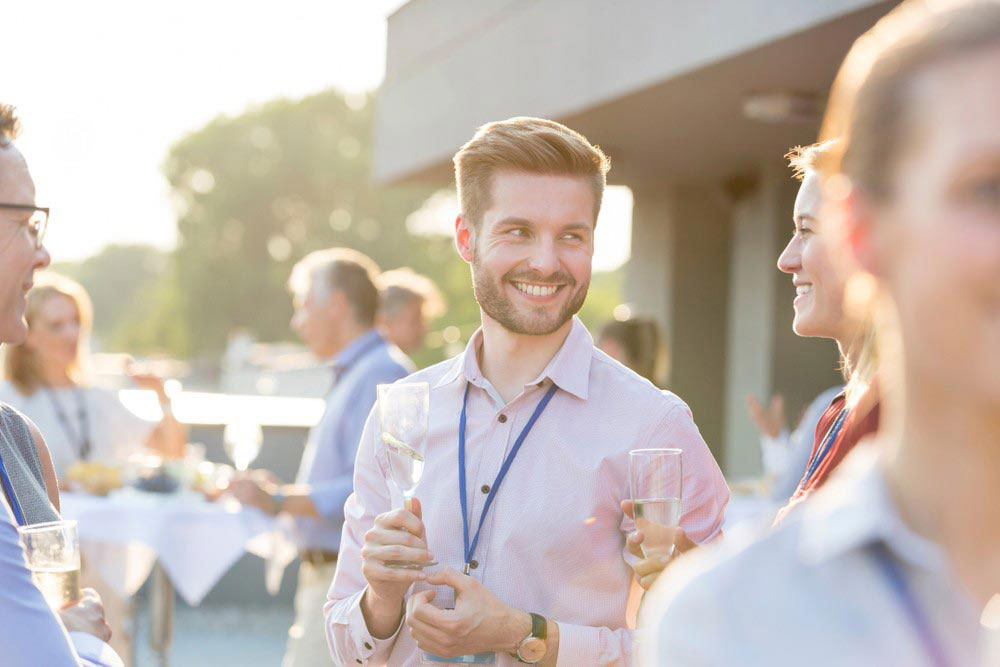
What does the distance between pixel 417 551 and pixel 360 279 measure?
132 inches

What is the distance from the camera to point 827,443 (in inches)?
91.9

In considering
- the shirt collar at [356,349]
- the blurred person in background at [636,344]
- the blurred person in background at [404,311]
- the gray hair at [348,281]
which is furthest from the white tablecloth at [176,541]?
the blurred person in background at [636,344]

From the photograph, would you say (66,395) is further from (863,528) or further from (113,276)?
(113,276)

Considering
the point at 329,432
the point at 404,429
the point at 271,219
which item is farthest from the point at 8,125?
the point at 271,219

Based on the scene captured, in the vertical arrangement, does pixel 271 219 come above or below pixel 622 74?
above

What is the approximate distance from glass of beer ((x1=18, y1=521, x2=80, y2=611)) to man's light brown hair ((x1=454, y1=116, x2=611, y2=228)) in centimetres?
115

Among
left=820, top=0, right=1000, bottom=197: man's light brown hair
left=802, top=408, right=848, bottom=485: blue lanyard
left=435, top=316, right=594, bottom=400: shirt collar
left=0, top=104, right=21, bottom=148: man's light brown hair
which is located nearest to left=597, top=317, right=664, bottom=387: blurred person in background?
left=435, top=316, right=594, bottom=400: shirt collar

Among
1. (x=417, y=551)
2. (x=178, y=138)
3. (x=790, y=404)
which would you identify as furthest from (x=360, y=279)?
(x=178, y=138)

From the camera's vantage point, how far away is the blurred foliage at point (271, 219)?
4841 centimetres

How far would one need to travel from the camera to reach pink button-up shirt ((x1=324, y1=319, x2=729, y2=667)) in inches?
97.9

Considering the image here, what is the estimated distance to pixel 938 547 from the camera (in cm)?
94

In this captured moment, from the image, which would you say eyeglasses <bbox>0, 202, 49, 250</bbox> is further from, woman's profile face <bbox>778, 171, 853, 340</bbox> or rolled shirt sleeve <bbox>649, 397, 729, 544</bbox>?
woman's profile face <bbox>778, 171, 853, 340</bbox>

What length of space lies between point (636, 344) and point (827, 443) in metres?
3.74

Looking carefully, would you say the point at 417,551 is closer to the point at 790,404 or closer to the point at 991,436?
the point at 991,436
